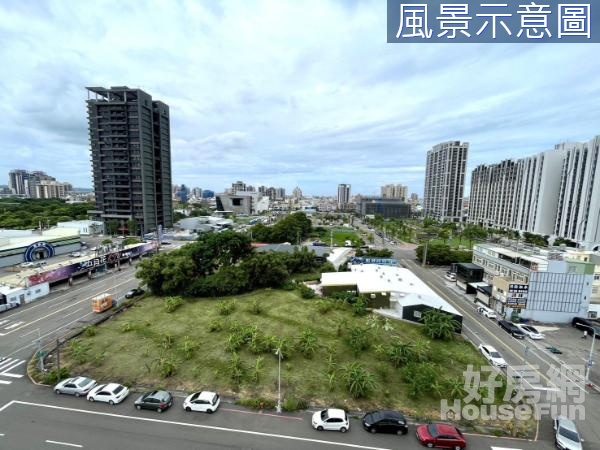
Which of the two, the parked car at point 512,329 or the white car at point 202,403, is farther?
the parked car at point 512,329

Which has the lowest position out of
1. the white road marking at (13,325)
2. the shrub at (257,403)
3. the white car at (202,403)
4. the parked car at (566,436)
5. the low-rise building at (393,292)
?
the white road marking at (13,325)

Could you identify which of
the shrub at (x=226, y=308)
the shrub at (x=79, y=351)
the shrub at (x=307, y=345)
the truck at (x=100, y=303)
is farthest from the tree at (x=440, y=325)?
the truck at (x=100, y=303)

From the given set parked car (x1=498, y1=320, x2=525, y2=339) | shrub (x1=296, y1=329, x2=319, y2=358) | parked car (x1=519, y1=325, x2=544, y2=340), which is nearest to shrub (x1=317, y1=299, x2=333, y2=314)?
shrub (x1=296, y1=329, x2=319, y2=358)

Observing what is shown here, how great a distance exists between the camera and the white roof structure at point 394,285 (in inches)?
1256

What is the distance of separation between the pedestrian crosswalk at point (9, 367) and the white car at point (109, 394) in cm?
725

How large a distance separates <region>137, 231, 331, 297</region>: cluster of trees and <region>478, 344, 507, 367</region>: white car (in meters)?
24.7

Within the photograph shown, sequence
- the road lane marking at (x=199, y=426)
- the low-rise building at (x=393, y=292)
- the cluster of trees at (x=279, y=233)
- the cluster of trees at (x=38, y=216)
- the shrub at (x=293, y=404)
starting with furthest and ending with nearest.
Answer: the cluster of trees at (x=38, y=216) → the cluster of trees at (x=279, y=233) → the low-rise building at (x=393, y=292) → the shrub at (x=293, y=404) → the road lane marking at (x=199, y=426)

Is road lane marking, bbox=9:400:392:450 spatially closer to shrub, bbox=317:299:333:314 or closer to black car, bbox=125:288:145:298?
shrub, bbox=317:299:333:314

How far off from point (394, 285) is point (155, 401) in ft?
93.3

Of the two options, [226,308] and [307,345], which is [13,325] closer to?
[226,308]

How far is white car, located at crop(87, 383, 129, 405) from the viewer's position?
17.4 metres

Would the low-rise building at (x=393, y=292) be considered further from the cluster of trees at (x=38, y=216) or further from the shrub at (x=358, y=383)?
the cluster of trees at (x=38, y=216)

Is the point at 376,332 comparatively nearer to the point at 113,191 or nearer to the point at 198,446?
the point at 198,446

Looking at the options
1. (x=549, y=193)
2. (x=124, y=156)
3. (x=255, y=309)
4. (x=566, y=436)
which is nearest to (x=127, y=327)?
(x=255, y=309)
